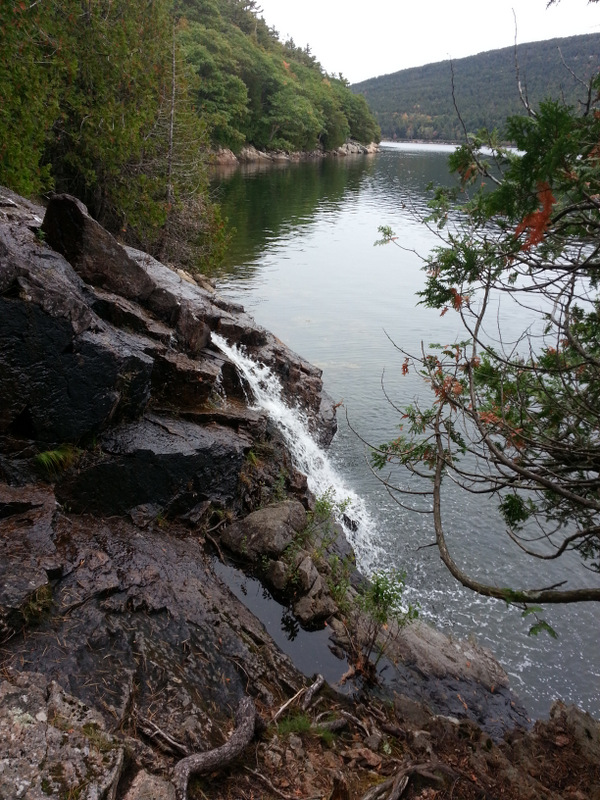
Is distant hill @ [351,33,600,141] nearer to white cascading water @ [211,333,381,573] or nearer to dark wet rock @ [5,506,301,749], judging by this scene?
dark wet rock @ [5,506,301,749]

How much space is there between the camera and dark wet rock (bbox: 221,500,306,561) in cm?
786

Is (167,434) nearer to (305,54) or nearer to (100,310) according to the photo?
(100,310)

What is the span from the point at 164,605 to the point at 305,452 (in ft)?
19.9

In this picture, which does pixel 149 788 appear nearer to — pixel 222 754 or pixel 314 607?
pixel 222 754

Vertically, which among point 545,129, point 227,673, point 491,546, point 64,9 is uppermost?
point 64,9

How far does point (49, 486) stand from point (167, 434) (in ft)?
5.91

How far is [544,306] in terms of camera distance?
22938 millimetres

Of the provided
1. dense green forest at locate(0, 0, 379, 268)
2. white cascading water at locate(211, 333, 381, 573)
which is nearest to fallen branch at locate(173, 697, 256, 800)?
white cascading water at locate(211, 333, 381, 573)

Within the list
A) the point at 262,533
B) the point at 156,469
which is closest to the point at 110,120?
the point at 156,469

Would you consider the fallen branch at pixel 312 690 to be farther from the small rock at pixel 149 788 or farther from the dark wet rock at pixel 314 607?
the small rock at pixel 149 788

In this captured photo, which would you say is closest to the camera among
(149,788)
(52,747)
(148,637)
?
(52,747)

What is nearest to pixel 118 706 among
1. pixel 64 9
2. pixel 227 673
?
pixel 227 673

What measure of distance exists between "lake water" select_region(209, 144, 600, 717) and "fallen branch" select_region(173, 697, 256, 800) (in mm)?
2362

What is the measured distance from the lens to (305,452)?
38.5 feet
